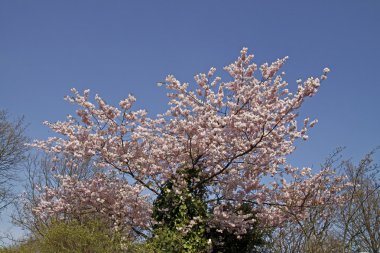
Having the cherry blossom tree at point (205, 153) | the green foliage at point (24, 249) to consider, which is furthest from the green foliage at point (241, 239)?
the green foliage at point (24, 249)

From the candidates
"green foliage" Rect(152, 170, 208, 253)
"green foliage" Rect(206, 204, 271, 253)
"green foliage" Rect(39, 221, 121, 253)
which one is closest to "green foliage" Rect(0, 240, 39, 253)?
"green foliage" Rect(39, 221, 121, 253)

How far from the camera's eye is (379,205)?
17422mm

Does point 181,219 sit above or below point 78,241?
above

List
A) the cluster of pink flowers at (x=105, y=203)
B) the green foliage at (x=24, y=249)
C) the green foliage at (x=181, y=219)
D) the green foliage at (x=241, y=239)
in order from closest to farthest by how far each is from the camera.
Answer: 1. the green foliage at (x=181, y=219)
2. the green foliage at (x=24, y=249)
3. the green foliage at (x=241, y=239)
4. the cluster of pink flowers at (x=105, y=203)

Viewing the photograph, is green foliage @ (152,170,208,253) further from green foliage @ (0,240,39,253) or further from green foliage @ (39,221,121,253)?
green foliage @ (0,240,39,253)

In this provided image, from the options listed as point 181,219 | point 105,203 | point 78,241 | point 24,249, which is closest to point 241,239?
point 181,219

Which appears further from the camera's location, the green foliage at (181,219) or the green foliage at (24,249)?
the green foliage at (24,249)

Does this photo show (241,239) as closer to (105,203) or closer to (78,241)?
(105,203)

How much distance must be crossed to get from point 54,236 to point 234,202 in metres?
4.65

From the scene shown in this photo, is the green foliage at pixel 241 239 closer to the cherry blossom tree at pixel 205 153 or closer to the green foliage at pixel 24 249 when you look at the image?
the cherry blossom tree at pixel 205 153

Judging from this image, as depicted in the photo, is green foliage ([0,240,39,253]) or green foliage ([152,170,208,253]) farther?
green foliage ([0,240,39,253])

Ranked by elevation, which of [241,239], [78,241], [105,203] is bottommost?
[78,241]

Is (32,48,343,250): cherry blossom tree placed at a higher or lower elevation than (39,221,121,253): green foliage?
higher

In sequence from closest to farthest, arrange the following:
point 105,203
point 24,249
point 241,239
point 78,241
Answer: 1. point 78,241
2. point 24,249
3. point 241,239
4. point 105,203
